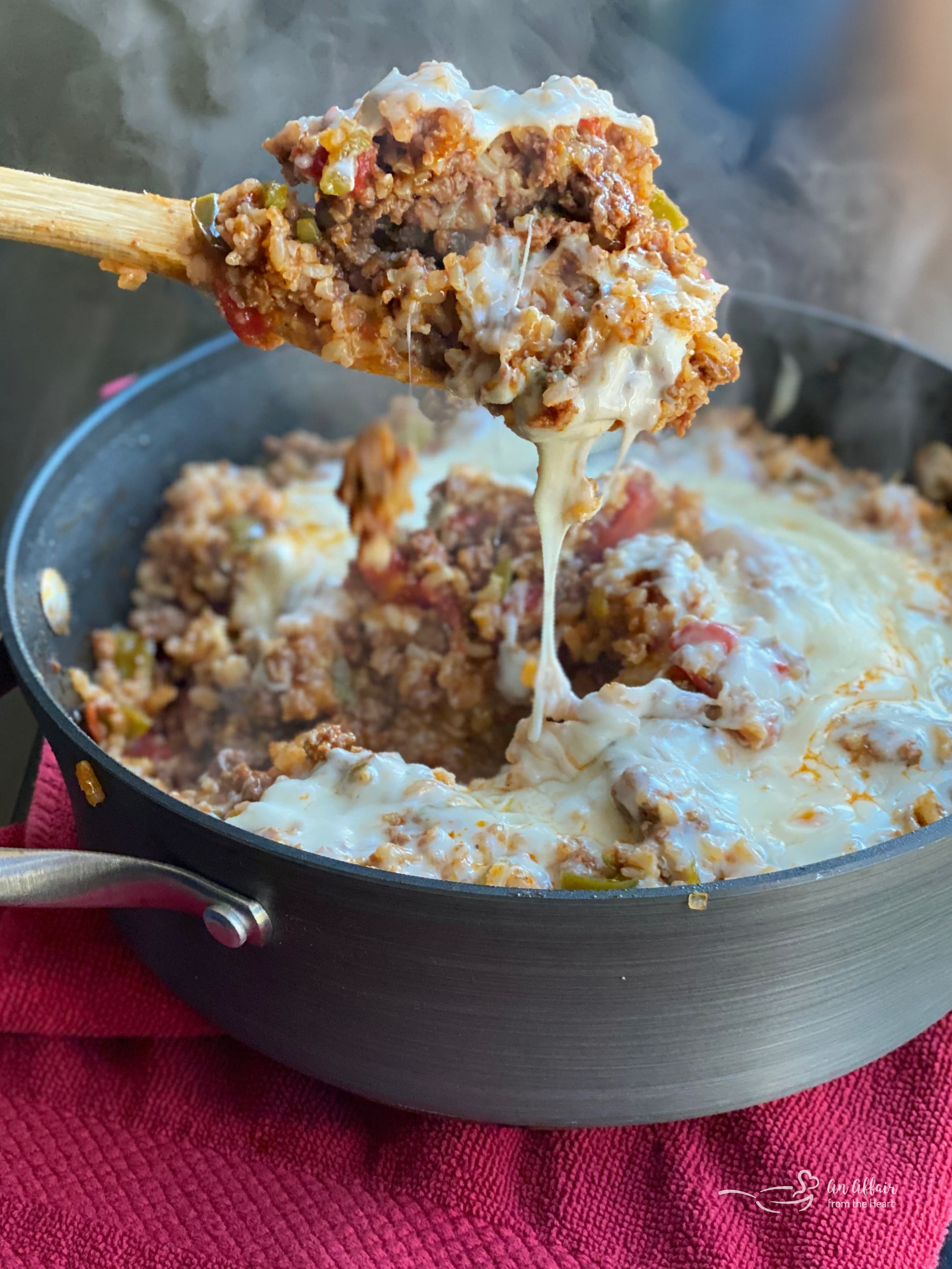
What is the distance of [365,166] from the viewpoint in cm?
146

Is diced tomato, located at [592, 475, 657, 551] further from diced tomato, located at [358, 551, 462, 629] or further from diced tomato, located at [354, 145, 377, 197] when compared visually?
diced tomato, located at [354, 145, 377, 197]

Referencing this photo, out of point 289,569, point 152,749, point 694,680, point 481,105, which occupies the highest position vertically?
point 481,105

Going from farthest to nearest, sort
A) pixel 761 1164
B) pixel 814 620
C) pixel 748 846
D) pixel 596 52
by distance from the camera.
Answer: pixel 596 52, pixel 814 620, pixel 761 1164, pixel 748 846

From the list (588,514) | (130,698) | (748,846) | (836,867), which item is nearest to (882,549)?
(588,514)

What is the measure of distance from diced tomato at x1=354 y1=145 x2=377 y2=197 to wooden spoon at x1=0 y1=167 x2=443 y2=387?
0.62ft

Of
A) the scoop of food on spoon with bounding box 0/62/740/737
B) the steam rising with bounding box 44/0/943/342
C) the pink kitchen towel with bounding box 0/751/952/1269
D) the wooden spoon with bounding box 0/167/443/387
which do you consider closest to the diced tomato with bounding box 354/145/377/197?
the scoop of food on spoon with bounding box 0/62/740/737

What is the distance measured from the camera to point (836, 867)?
4.07 ft

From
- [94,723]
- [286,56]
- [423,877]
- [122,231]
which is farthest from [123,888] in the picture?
[286,56]

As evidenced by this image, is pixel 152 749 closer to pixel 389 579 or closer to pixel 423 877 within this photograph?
pixel 389 579

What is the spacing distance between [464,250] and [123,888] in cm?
95

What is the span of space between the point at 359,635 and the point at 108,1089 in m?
0.90

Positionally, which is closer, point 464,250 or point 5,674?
point 464,250

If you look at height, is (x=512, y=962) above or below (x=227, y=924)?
above

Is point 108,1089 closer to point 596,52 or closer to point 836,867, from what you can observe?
point 836,867
